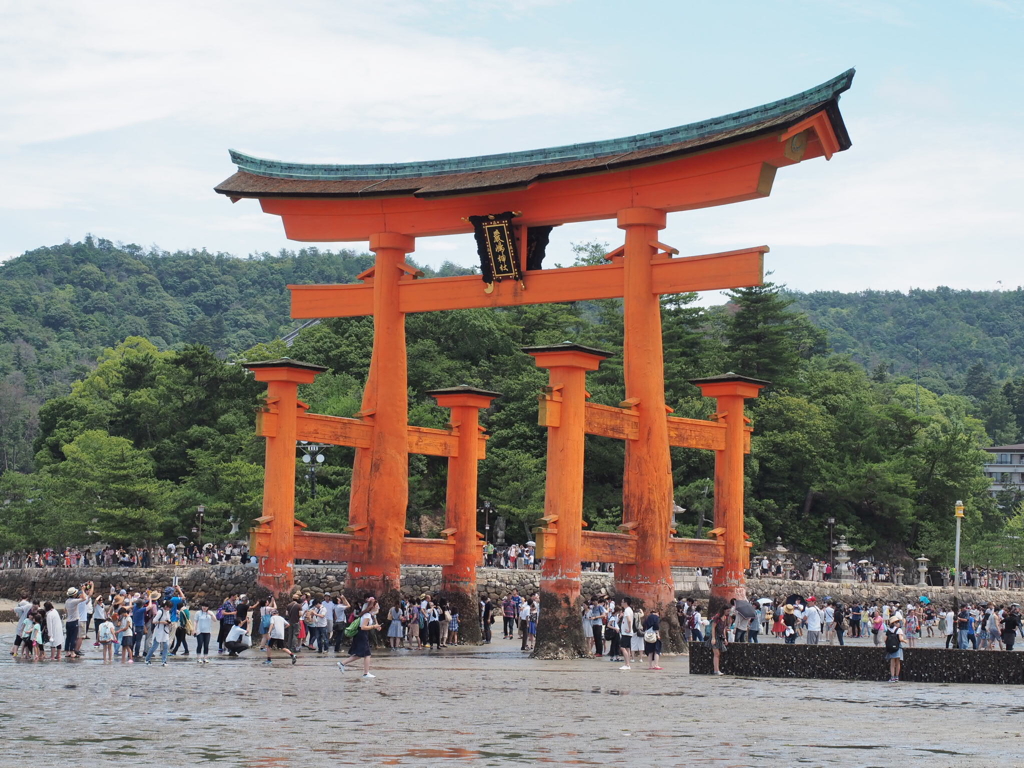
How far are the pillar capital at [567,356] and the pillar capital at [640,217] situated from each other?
3.21m

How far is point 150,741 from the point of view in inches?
507

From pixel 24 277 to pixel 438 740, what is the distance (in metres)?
165

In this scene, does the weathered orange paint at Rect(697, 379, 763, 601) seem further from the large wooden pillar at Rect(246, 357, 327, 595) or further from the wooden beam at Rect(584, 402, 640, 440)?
the large wooden pillar at Rect(246, 357, 327, 595)

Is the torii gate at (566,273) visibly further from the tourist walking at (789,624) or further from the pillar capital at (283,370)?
the tourist walking at (789,624)

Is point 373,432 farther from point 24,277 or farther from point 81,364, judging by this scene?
point 24,277

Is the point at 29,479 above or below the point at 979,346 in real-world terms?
below

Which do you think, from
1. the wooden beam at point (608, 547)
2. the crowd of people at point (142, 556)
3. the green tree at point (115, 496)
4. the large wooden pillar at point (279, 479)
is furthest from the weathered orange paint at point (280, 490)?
the green tree at point (115, 496)

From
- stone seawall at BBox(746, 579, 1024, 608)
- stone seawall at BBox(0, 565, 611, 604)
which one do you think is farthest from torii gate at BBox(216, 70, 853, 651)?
stone seawall at BBox(746, 579, 1024, 608)

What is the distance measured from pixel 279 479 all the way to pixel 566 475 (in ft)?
21.6

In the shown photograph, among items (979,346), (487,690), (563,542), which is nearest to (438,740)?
(487,690)

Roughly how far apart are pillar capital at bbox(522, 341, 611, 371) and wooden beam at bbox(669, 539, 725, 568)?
4.61m

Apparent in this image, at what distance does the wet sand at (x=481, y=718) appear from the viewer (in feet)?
40.1

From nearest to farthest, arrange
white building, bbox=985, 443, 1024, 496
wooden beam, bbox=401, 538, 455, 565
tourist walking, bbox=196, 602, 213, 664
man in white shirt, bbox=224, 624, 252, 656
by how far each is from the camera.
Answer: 1. tourist walking, bbox=196, 602, 213, 664
2. man in white shirt, bbox=224, 624, 252, 656
3. wooden beam, bbox=401, 538, 455, 565
4. white building, bbox=985, 443, 1024, 496

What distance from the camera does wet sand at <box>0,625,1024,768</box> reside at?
40.1 ft
